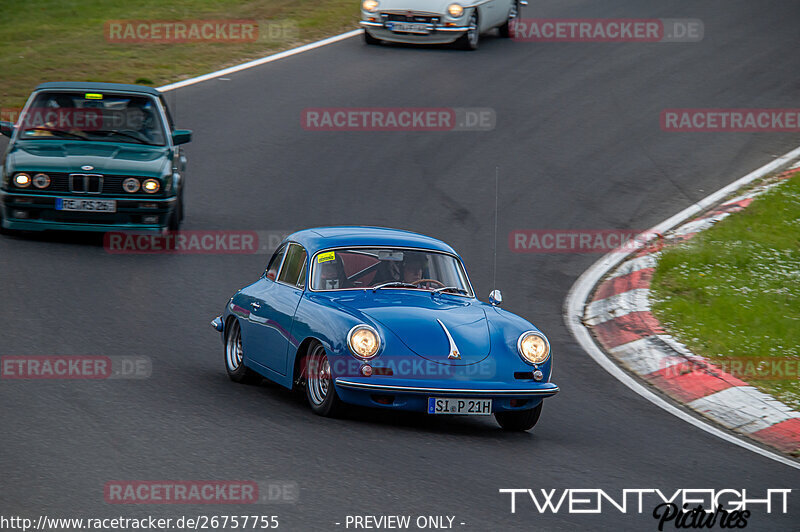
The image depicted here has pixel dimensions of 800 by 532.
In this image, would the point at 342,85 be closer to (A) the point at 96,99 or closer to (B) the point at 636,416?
(A) the point at 96,99

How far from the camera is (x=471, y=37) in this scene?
2206cm

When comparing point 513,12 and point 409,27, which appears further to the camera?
point 513,12

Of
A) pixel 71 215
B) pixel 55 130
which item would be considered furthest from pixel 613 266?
pixel 55 130

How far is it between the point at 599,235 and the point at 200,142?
622 cm

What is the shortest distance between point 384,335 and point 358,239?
1.38 m

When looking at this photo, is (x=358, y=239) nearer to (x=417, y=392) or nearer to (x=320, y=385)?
(x=320, y=385)

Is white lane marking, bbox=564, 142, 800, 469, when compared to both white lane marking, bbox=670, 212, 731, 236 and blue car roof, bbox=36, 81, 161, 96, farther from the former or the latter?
blue car roof, bbox=36, 81, 161, 96

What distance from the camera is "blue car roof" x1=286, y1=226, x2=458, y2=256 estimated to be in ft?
29.0

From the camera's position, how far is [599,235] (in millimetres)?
14555

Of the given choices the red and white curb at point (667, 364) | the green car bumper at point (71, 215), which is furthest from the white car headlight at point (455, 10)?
the green car bumper at point (71, 215)

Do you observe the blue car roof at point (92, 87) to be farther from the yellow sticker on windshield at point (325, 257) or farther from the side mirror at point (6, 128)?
Result: the yellow sticker on windshield at point (325, 257)

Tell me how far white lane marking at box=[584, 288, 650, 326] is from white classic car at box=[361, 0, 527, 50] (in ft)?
33.3

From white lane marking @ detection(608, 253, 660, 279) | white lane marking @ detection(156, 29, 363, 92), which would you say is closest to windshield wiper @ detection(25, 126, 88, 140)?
white lane marking @ detection(156, 29, 363, 92)

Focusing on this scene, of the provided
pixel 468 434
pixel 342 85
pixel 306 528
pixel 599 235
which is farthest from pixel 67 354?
pixel 342 85
